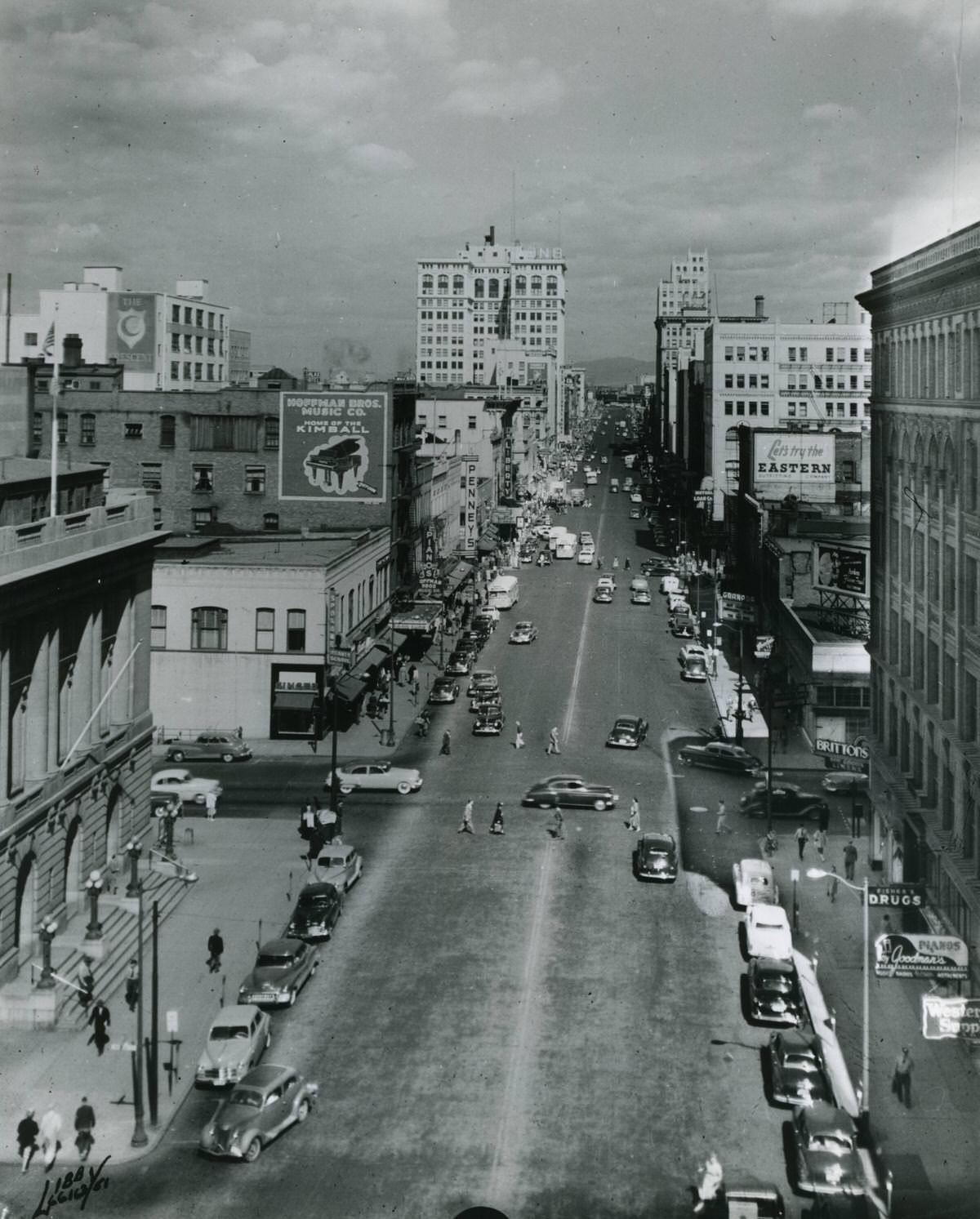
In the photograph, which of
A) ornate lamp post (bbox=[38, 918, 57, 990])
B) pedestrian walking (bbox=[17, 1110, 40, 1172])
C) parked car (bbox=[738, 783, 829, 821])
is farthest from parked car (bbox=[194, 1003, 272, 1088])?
parked car (bbox=[738, 783, 829, 821])

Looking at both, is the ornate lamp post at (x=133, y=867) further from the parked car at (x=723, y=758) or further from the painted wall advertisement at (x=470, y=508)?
the painted wall advertisement at (x=470, y=508)

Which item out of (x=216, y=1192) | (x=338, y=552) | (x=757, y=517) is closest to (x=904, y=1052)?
(x=216, y=1192)

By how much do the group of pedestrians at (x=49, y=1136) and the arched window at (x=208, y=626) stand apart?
86.6 feet

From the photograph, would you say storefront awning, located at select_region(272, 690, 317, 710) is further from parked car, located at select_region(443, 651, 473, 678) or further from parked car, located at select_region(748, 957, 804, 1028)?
parked car, located at select_region(748, 957, 804, 1028)

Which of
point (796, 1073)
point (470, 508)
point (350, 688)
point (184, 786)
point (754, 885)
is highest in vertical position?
point (470, 508)

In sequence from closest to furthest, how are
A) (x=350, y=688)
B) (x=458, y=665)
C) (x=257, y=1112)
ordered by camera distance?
(x=257, y=1112)
(x=350, y=688)
(x=458, y=665)

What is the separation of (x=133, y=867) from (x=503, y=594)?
61.2 m

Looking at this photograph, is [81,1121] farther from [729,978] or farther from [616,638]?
[616,638]

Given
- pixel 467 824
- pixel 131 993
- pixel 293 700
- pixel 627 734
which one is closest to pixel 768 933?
pixel 467 824

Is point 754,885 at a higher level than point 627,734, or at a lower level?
lower

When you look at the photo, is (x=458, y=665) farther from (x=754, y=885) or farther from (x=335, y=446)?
(x=754, y=885)

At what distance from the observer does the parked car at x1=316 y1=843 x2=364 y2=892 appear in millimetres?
37906

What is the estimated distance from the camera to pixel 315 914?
34.8 metres

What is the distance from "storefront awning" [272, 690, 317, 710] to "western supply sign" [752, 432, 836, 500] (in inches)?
1965
